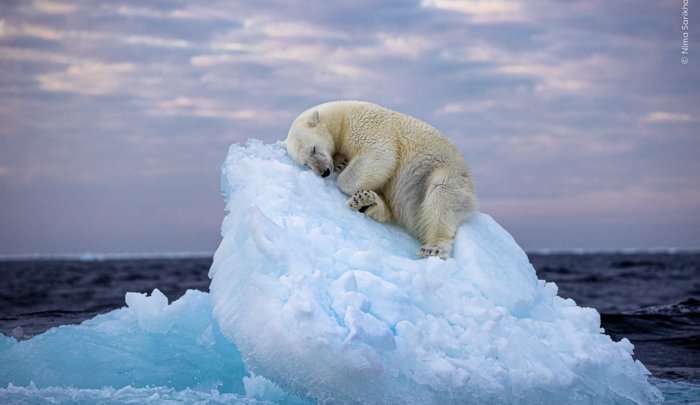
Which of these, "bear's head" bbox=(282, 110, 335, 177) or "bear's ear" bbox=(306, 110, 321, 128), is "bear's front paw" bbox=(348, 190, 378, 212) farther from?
"bear's ear" bbox=(306, 110, 321, 128)

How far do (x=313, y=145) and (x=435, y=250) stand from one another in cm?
149

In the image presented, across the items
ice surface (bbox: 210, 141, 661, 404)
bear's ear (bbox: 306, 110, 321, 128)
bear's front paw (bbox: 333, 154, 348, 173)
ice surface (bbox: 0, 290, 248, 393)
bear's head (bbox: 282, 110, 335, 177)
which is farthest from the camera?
bear's front paw (bbox: 333, 154, 348, 173)

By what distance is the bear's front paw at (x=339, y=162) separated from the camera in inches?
279

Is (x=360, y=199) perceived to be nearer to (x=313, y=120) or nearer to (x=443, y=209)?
(x=443, y=209)

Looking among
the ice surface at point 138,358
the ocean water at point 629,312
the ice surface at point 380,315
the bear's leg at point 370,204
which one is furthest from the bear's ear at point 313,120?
the ocean water at point 629,312

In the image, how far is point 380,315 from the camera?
5.08 meters

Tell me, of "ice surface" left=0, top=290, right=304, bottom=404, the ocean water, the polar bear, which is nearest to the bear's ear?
the polar bear

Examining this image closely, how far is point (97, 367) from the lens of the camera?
6512 millimetres

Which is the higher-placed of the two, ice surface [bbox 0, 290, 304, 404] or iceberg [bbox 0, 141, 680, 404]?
iceberg [bbox 0, 141, 680, 404]

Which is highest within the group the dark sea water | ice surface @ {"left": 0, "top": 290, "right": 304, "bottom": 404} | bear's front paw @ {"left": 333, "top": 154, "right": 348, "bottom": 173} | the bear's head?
the bear's head

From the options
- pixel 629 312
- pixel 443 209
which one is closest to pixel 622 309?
pixel 629 312

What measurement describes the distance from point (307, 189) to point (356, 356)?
205 centimetres

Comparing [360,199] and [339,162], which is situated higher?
[339,162]

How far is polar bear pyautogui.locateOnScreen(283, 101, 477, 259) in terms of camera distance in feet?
21.6
